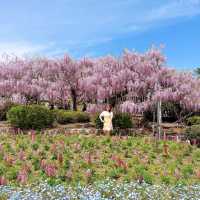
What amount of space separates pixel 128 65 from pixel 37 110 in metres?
6.99

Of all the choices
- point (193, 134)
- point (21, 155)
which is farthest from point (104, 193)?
point (193, 134)

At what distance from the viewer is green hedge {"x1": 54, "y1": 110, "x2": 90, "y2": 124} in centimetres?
2986

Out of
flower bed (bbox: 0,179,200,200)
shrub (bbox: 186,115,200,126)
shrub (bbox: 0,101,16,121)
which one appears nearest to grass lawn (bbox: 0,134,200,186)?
flower bed (bbox: 0,179,200,200)

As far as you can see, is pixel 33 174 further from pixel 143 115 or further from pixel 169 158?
pixel 143 115

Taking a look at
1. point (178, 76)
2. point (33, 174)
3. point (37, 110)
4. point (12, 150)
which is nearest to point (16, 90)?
point (37, 110)

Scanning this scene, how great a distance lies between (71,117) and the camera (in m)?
30.3

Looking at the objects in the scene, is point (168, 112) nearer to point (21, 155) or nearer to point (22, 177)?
point (21, 155)

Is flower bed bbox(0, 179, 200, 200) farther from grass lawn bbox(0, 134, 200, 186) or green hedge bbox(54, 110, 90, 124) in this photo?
green hedge bbox(54, 110, 90, 124)

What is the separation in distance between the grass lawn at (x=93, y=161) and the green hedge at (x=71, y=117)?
28.9 ft

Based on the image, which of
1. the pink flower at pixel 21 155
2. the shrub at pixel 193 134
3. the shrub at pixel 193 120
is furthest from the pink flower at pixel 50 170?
the shrub at pixel 193 120

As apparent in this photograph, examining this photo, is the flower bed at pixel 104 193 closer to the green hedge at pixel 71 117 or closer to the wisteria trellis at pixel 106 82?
the wisteria trellis at pixel 106 82

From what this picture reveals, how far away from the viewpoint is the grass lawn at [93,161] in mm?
13055

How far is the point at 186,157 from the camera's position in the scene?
17.4 m

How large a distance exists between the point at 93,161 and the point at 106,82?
14862 mm
